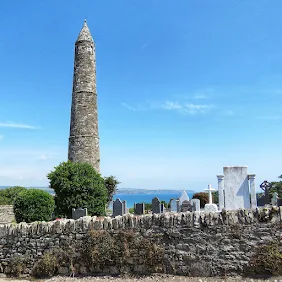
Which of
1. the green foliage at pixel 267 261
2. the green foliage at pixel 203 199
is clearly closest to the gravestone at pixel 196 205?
the green foliage at pixel 203 199

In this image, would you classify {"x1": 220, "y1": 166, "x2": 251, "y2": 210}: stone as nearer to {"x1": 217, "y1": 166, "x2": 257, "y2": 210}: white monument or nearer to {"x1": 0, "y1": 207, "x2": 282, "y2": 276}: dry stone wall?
{"x1": 217, "y1": 166, "x2": 257, "y2": 210}: white monument

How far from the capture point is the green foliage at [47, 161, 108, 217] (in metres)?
16.3

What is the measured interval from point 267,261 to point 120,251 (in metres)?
3.57

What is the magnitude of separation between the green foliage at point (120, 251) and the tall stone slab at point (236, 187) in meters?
4.06

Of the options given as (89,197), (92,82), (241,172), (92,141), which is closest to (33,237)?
(241,172)

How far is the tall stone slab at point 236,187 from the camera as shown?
10.3m

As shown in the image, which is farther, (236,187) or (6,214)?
(6,214)

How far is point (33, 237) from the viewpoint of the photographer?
27.2 feet

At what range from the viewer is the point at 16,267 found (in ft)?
A: 26.7

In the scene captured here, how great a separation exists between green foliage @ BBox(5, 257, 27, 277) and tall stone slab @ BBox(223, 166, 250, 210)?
22.5 ft

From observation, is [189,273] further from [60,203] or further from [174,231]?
[60,203]

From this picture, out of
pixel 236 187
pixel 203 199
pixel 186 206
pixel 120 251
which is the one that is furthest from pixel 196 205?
pixel 120 251

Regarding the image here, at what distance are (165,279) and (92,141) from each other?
17026 mm

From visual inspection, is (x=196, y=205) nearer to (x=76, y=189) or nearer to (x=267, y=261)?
(x=76, y=189)
